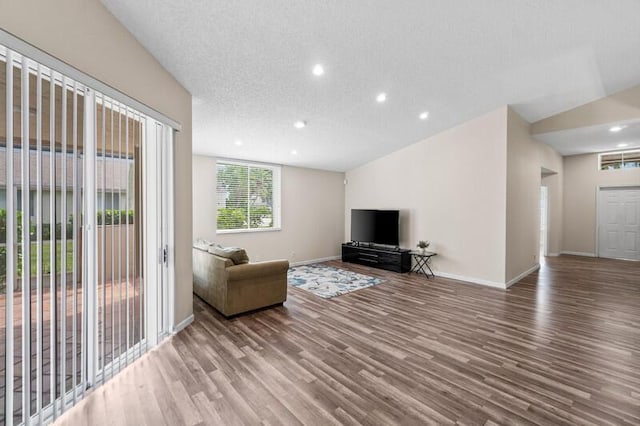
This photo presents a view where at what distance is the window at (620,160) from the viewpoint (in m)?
7.32

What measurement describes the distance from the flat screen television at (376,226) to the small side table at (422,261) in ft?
1.67

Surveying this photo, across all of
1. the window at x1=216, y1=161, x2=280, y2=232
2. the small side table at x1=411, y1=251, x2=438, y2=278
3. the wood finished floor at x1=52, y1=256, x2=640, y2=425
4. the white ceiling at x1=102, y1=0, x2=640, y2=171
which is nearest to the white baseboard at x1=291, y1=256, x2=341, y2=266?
the window at x1=216, y1=161, x2=280, y2=232

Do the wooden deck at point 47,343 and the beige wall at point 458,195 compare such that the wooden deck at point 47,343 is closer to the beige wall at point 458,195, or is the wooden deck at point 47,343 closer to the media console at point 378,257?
the media console at point 378,257

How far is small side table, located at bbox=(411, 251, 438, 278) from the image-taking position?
585 cm

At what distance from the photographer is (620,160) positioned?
297 inches

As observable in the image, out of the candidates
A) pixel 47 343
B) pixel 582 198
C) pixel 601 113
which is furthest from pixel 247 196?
pixel 582 198

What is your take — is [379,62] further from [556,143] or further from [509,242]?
[556,143]

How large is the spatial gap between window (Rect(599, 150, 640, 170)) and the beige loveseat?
9347 millimetres

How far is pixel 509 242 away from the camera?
4.95m

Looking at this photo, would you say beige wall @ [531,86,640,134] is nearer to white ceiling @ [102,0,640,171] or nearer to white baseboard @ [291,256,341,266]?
white ceiling @ [102,0,640,171]

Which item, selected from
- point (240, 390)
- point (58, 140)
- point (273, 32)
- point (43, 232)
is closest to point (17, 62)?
point (58, 140)

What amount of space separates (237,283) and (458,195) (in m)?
4.37

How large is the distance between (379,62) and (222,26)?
173 centimetres

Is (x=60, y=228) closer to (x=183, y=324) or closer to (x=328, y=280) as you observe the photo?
(x=183, y=324)
